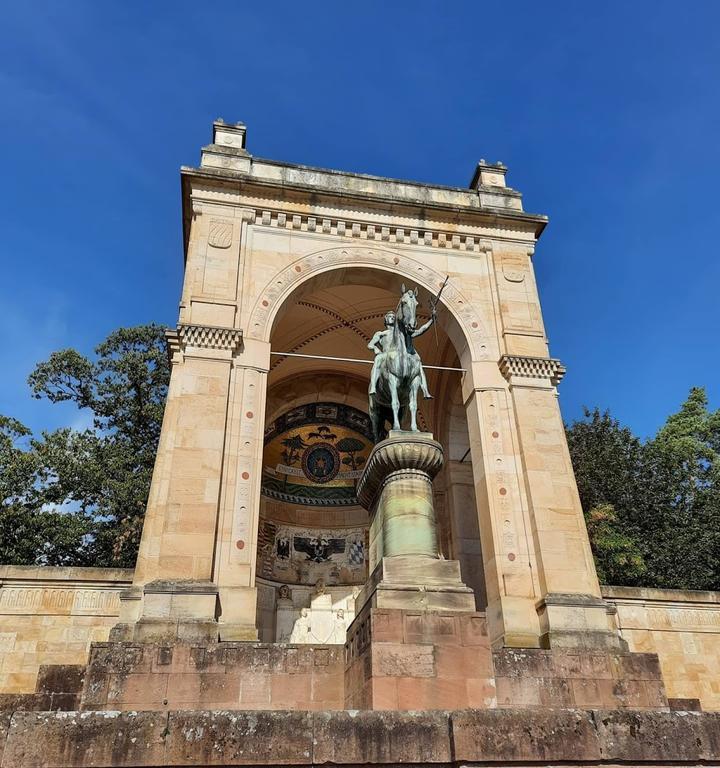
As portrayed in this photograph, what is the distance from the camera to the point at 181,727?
3.83 m

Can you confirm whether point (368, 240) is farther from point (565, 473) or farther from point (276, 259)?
point (565, 473)

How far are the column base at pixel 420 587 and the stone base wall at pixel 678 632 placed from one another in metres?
6.83

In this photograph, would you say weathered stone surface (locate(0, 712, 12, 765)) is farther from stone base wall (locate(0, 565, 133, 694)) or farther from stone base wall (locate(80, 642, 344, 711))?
→ stone base wall (locate(0, 565, 133, 694))

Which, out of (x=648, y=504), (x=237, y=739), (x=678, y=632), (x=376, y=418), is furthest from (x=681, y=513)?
(x=237, y=739)

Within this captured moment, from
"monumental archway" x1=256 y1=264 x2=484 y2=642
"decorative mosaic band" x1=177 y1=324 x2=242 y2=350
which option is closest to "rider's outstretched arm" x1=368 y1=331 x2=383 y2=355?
"decorative mosaic band" x1=177 y1=324 x2=242 y2=350

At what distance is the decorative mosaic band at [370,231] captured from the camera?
50.6ft

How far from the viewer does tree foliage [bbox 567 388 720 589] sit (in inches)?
746

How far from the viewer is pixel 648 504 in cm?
2117

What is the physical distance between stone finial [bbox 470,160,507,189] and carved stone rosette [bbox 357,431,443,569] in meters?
10.5

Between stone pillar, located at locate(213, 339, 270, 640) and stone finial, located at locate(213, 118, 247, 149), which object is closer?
stone pillar, located at locate(213, 339, 270, 640)

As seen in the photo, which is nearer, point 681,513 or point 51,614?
point 51,614

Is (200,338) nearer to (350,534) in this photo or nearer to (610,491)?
(350,534)

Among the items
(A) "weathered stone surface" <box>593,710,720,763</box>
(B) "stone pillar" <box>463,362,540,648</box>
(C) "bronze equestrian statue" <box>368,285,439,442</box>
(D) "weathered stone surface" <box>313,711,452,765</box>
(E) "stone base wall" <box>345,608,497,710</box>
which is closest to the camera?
(D) "weathered stone surface" <box>313,711,452,765</box>

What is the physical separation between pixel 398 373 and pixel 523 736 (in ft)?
22.7
